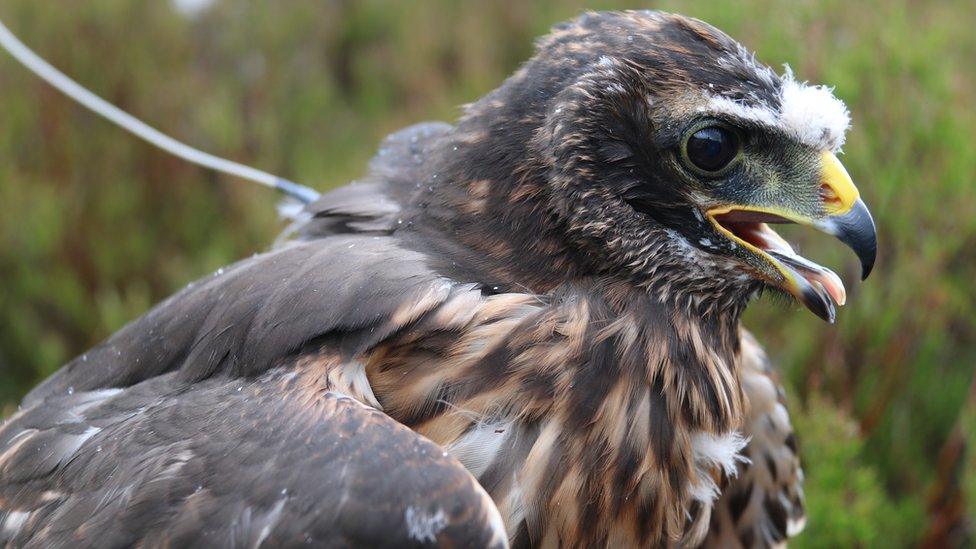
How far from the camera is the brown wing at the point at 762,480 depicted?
9.73 ft

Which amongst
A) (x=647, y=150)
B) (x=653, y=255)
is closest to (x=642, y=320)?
(x=653, y=255)

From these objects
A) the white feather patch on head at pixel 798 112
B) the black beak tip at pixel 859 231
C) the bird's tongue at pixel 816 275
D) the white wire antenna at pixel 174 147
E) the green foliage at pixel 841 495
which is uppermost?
the white feather patch on head at pixel 798 112

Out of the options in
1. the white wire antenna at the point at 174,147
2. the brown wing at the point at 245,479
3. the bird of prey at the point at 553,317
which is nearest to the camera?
the brown wing at the point at 245,479

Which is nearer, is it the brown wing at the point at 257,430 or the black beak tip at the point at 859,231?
the brown wing at the point at 257,430

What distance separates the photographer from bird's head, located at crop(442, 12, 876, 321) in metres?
2.30

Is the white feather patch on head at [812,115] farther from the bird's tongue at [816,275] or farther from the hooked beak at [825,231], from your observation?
the bird's tongue at [816,275]

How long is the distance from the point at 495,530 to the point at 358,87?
5.49 meters

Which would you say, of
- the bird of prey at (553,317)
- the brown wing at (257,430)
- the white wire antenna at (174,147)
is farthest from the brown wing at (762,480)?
the white wire antenna at (174,147)

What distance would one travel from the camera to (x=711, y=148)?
231 centimetres

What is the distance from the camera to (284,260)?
8.25ft

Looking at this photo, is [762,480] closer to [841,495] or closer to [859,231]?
[841,495]

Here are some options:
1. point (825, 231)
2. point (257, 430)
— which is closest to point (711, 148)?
point (825, 231)

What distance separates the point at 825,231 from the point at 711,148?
0.31m

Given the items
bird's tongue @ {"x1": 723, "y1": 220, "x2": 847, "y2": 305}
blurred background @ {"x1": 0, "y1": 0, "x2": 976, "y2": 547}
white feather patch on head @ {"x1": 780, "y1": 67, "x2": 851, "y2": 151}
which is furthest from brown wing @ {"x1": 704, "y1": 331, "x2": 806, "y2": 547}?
white feather patch on head @ {"x1": 780, "y1": 67, "x2": 851, "y2": 151}
